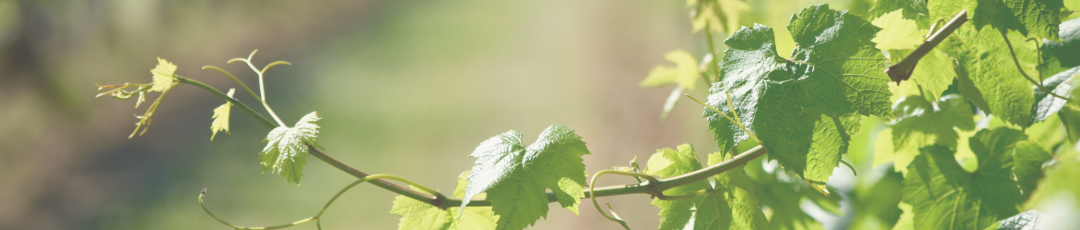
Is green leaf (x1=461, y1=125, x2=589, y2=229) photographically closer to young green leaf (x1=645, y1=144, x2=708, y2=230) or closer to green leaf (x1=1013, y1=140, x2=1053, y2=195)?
young green leaf (x1=645, y1=144, x2=708, y2=230)

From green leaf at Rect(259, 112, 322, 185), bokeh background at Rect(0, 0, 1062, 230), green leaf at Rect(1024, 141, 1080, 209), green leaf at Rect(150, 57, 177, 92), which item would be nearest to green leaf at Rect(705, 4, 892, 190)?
green leaf at Rect(1024, 141, 1080, 209)

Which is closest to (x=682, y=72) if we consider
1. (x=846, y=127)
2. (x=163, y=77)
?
(x=846, y=127)

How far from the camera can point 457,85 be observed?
2.21 metres

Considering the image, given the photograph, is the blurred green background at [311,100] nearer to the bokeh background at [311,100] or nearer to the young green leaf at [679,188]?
the bokeh background at [311,100]

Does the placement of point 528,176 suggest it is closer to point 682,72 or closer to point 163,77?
point 163,77

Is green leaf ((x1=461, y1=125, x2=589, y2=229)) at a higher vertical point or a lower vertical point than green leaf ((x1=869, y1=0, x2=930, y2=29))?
lower

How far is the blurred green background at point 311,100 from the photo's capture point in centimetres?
182

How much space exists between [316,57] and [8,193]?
3.48ft

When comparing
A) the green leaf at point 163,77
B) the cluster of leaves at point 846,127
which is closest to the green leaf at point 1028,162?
the cluster of leaves at point 846,127

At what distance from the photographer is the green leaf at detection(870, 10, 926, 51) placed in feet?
1.06

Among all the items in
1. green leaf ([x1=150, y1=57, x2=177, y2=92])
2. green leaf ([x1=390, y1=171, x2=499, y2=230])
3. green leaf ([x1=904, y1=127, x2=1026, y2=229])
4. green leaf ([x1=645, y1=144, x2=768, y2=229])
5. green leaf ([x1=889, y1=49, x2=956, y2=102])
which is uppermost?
green leaf ([x1=150, y1=57, x2=177, y2=92])

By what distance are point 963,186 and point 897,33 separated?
0.16 metres

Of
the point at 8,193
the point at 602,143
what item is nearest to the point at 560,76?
the point at 602,143

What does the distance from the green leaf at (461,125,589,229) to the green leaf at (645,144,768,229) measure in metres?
0.07
